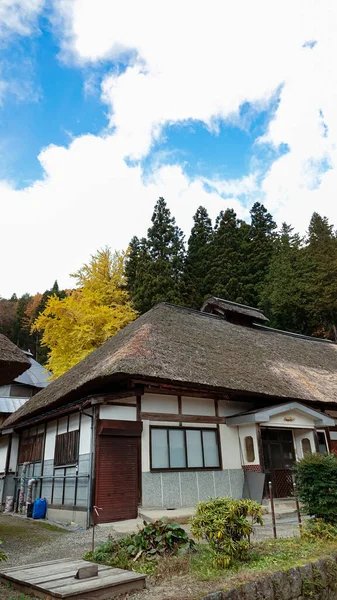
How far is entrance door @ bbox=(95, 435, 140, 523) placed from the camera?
32.4ft

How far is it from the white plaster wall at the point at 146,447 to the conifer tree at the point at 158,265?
50.0ft

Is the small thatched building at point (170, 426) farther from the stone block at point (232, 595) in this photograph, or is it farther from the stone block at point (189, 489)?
the stone block at point (232, 595)

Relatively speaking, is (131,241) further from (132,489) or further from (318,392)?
(132,489)

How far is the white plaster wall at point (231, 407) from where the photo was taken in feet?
42.1

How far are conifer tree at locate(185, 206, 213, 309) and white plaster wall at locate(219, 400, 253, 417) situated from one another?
51.4 ft

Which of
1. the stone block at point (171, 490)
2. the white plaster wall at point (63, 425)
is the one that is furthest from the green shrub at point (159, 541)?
the white plaster wall at point (63, 425)

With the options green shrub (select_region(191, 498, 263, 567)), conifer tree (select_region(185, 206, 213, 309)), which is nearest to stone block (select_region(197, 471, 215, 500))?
green shrub (select_region(191, 498, 263, 567))

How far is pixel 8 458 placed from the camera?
1725 cm

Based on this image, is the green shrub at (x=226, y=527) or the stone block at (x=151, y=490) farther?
the stone block at (x=151, y=490)

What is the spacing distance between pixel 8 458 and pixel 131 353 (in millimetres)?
9718

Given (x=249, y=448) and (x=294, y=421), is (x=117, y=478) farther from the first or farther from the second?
(x=294, y=421)

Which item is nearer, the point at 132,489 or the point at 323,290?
the point at 132,489

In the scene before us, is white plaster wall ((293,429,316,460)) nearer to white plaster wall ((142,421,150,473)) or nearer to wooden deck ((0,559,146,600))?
white plaster wall ((142,421,150,473))

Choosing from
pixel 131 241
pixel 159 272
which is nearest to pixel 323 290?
pixel 159 272
